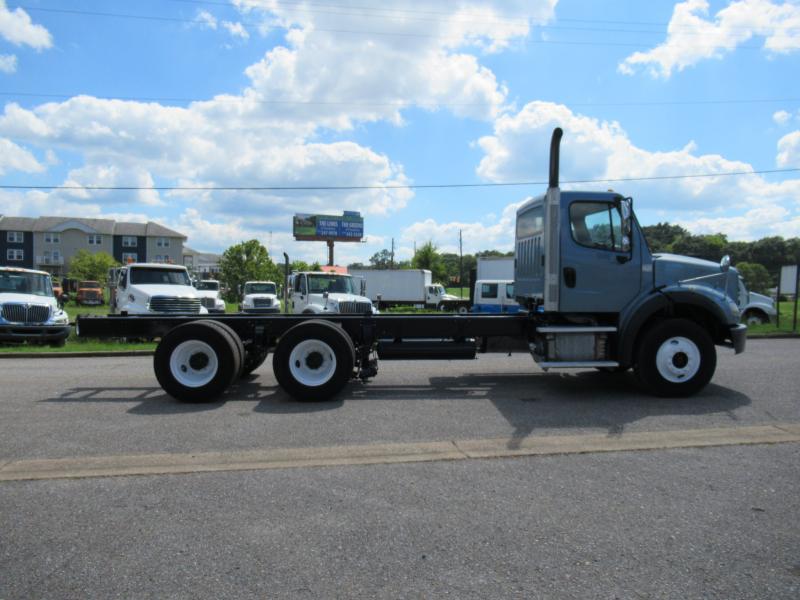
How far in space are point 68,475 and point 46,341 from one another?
1286 centimetres

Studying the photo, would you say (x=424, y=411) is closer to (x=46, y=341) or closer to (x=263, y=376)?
(x=263, y=376)

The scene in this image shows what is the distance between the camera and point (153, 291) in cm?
1652

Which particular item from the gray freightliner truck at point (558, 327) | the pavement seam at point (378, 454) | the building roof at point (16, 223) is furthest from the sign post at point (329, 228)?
the pavement seam at point (378, 454)

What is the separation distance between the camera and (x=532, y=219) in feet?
29.1

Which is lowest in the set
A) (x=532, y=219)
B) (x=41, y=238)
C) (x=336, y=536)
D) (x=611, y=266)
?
(x=336, y=536)

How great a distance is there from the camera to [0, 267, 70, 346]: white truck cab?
15.0 metres

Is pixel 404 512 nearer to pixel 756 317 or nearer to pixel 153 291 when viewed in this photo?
pixel 153 291

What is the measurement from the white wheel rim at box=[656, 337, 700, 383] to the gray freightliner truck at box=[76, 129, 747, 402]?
0.05 ft

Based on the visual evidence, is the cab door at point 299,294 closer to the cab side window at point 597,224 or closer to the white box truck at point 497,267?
the cab side window at point 597,224

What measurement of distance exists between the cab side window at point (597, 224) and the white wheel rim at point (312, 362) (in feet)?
12.6

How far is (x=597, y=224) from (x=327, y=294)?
9735 millimetres

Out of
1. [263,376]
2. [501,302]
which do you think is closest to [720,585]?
[263,376]

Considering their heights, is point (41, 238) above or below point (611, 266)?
above

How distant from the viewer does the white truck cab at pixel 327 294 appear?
54.6ft
